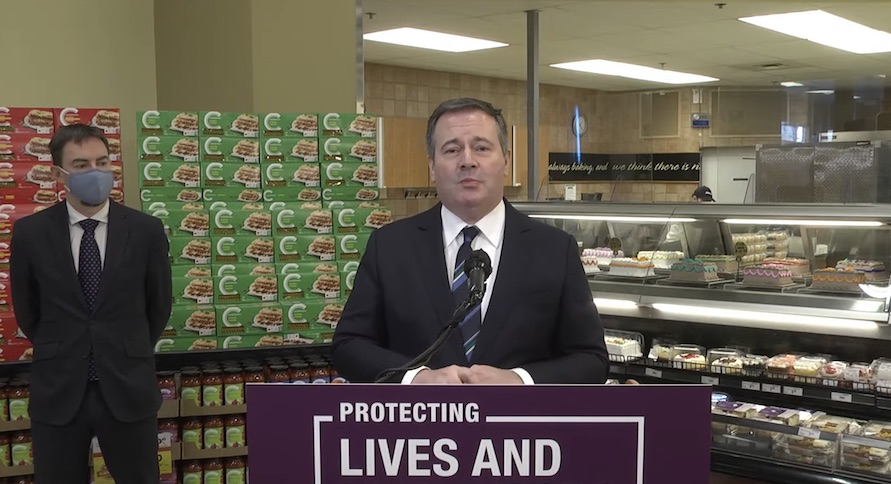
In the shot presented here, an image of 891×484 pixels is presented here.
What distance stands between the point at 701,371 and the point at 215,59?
9.92 feet

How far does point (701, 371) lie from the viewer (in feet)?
11.8

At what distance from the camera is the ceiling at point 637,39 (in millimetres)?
6570

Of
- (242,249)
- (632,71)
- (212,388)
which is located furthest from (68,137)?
(632,71)

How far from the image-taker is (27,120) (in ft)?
11.8

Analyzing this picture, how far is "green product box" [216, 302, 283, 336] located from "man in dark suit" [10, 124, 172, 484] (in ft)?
1.79

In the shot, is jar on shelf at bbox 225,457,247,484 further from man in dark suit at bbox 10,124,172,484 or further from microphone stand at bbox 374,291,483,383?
microphone stand at bbox 374,291,483,383

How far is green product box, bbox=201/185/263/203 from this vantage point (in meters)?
3.81

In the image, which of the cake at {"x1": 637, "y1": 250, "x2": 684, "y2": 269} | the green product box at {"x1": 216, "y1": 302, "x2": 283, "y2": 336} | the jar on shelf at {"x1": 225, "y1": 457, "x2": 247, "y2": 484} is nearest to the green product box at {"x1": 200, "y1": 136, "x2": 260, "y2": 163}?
the green product box at {"x1": 216, "y1": 302, "x2": 283, "y2": 336}

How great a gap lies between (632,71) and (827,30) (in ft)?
10.6

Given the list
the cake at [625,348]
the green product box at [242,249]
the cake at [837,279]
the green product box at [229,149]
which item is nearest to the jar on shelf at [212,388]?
the green product box at [242,249]

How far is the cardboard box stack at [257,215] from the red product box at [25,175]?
1.31 feet

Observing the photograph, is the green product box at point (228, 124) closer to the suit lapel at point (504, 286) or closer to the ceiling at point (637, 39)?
the suit lapel at point (504, 286)

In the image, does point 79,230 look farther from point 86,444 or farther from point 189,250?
point 86,444

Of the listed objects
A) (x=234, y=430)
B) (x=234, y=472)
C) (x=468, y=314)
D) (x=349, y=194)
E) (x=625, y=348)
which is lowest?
(x=234, y=472)
